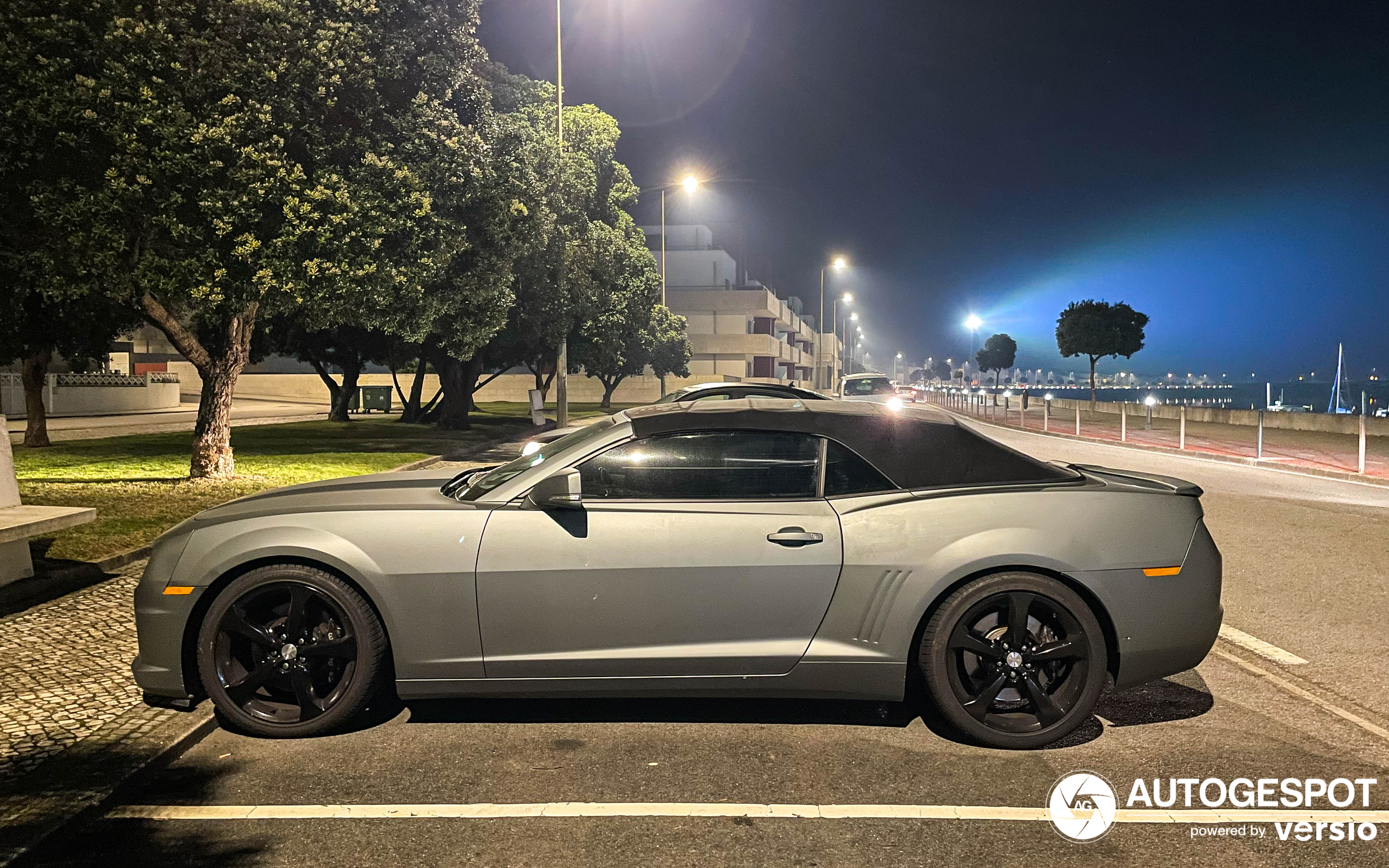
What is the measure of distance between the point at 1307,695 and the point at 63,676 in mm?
6311

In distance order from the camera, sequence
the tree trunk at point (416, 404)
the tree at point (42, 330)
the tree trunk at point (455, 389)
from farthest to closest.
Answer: the tree trunk at point (416, 404) < the tree trunk at point (455, 389) < the tree at point (42, 330)

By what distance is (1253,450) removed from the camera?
2497cm

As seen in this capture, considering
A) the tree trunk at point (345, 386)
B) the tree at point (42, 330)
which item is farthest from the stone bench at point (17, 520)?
the tree trunk at point (345, 386)

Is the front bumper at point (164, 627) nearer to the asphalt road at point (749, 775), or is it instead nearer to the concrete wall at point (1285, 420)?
the asphalt road at point (749, 775)

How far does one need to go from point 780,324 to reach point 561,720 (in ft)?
347

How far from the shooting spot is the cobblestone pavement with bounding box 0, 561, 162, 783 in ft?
14.3

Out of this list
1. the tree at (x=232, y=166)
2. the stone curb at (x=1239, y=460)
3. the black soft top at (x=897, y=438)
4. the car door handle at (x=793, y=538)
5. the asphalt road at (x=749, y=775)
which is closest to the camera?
the asphalt road at (x=749, y=775)

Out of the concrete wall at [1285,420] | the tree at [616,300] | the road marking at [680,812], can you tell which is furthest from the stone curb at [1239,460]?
the tree at [616,300]

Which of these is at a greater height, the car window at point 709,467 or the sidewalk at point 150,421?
the car window at point 709,467

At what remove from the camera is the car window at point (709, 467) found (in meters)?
4.54

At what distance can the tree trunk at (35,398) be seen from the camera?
21.8 m

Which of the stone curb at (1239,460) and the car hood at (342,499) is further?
the stone curb at (1239,460)

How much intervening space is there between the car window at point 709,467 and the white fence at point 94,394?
3954 cm

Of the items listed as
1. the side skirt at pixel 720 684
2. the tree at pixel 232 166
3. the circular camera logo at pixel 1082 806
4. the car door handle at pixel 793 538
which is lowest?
the circular camera logo at pixel 1082 806
